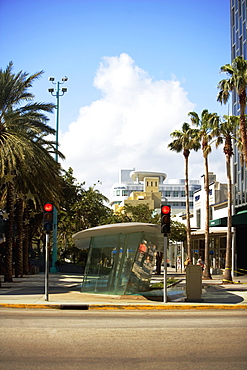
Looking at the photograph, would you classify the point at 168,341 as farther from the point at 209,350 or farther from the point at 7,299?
the point at 7,299

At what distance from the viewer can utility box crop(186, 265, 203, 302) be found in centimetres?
1917

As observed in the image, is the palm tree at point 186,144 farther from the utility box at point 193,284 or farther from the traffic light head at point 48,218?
the traffic light head at point 48,218

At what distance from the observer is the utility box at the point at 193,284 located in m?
19.2

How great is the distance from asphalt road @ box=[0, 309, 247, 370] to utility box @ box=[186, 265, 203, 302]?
5.62m

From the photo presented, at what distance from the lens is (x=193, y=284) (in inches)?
760

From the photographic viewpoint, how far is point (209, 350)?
863cm

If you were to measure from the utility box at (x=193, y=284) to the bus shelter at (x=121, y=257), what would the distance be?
1974mm

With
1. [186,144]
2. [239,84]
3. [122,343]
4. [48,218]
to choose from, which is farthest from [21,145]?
[186,144]

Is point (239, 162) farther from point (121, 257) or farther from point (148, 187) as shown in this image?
point (148, 187)

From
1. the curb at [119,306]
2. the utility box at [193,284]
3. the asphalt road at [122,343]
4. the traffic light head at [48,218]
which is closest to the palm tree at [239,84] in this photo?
the utility box at [193,284]

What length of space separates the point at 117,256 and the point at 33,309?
4985mm

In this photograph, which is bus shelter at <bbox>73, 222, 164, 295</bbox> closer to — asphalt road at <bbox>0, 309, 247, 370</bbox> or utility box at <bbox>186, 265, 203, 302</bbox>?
utility box at <bbox>186, 265, 203, 302</bbox>

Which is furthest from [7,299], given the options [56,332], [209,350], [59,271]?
[59,271]

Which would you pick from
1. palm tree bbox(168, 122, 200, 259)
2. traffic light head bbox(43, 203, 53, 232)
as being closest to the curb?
traffic light head bbox(43, 203, 53, 232)
